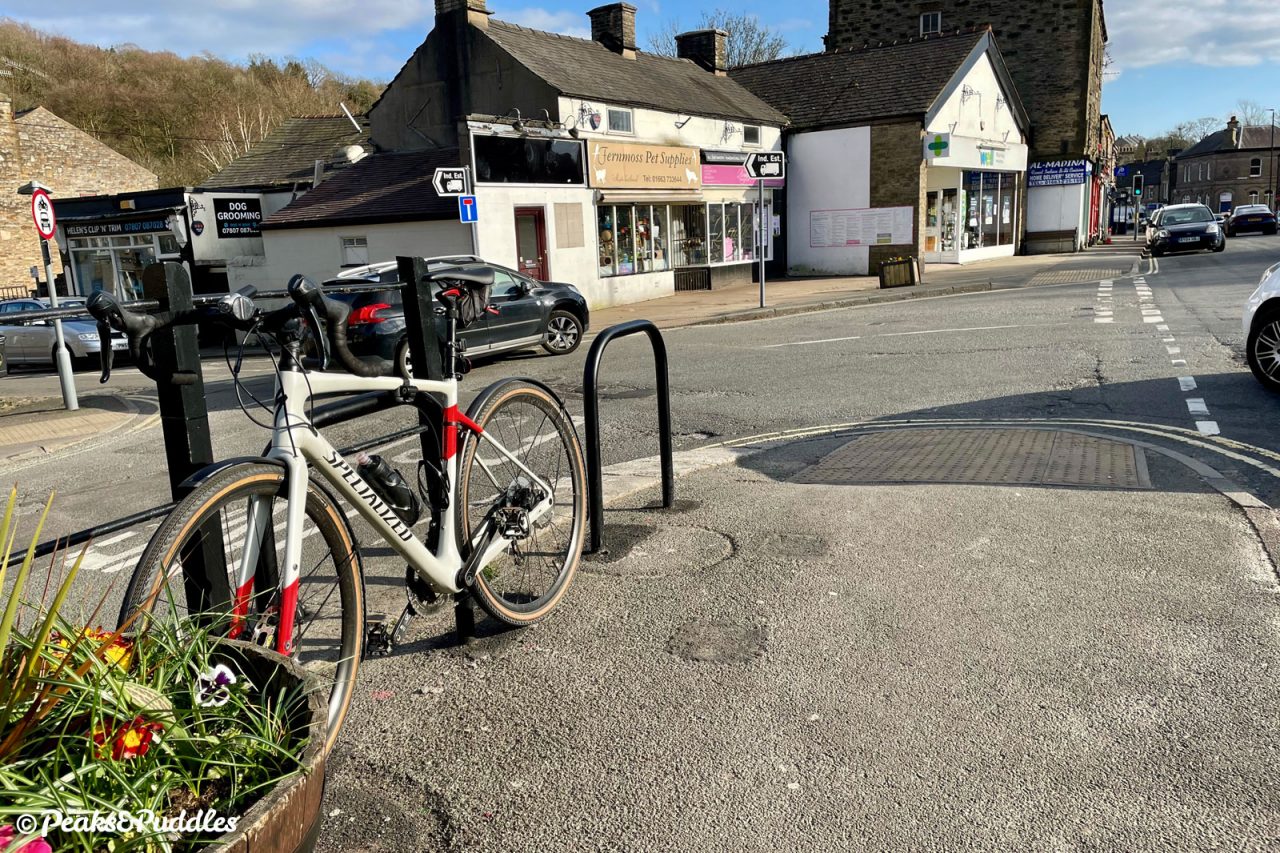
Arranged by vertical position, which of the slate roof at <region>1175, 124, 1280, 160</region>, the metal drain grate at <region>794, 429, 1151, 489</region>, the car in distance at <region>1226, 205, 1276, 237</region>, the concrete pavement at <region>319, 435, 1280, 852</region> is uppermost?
the slate roof at <region>1175, 124, 1280, 160</region>

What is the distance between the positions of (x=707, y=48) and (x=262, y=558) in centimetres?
3247

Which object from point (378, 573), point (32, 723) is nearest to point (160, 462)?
point (378, 573)

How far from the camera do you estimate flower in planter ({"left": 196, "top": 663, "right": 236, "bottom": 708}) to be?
1.99 m

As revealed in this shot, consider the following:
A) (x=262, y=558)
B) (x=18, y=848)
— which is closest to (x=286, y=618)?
(x=262, y=558)

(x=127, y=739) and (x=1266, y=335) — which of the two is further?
(x=1266, y=335)

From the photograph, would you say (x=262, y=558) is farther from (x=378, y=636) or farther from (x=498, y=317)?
(x=498, y=317)

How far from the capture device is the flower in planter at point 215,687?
1994mm

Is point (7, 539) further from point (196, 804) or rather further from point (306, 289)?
point (306, 289)

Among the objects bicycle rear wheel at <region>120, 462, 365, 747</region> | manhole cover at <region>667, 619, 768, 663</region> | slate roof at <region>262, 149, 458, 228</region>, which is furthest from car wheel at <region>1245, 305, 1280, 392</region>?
slate roof at <region>262, 149, 458, 228</region>

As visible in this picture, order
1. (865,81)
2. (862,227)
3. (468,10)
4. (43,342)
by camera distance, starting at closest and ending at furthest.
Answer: (43,342)
(468,10)
(862,227)
(865,81)

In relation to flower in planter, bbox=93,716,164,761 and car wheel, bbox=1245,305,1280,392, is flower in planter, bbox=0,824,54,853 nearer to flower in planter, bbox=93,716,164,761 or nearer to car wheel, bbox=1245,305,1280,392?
flower in planter, bbox=93,716,164,761

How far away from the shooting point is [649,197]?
24.5m

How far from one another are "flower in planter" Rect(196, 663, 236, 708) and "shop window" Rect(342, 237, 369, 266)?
69.3 ft

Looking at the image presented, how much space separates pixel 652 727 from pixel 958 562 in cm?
209
